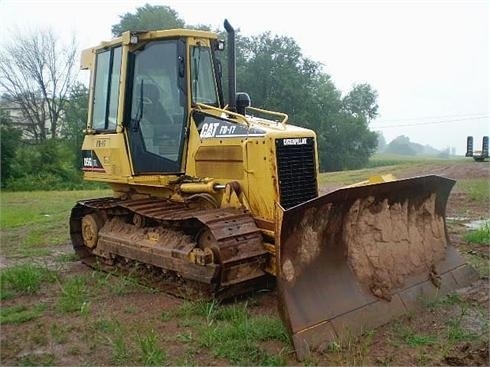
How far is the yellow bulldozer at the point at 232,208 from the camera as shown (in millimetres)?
4742

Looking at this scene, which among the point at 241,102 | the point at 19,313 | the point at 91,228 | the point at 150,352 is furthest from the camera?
→ the point at 91,228

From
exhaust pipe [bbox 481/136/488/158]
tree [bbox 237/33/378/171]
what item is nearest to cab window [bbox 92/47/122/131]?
exhaust pipe [bbox 481/136/488/158]

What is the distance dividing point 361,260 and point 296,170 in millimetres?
1159

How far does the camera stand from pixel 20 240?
30.7 ft

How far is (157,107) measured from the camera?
655 cm

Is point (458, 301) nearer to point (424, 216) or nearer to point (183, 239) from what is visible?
point (424, 216)

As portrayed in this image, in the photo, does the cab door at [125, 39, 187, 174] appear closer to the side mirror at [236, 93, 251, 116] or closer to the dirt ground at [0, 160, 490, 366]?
the side mirror at [236, 93, 251, 116]

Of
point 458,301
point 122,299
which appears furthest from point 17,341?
point 458,301

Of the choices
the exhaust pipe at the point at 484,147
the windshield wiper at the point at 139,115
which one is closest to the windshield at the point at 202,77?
the windshield wiper at the point at 139,115

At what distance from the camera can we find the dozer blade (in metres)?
4.47

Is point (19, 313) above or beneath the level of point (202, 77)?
beneath

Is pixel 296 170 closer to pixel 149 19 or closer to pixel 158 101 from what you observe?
pixel 158 101

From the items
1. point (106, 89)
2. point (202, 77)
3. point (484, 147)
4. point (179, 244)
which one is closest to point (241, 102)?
point (202, 77)

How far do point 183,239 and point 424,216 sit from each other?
2.51 meters
